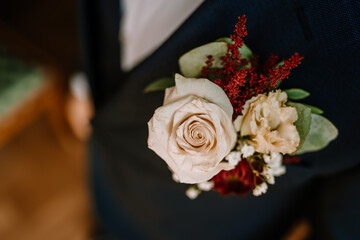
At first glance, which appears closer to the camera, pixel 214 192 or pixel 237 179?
pixel 237 179

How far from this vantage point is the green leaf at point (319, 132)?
0.47 m

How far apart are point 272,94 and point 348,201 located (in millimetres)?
512

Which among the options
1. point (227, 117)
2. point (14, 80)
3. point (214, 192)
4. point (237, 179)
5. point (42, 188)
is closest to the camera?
point (227, 117)

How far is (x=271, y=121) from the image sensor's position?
1.30 ft

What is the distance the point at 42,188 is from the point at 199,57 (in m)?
1.36

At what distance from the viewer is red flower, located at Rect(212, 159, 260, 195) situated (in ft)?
1.49

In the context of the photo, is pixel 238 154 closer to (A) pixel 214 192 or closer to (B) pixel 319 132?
(B) pixel 319 132

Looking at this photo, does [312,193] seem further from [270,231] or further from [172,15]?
[172,15]

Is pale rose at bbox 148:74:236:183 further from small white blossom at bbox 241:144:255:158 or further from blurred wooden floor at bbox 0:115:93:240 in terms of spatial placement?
blurred wooden floor at bbox 0:115:93:240

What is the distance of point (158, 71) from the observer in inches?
21.7

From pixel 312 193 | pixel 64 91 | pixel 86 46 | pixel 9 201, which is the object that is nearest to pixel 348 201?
pixel 312 193

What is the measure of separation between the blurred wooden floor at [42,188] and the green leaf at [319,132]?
1255mm

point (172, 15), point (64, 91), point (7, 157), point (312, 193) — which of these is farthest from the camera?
point (7, 157)

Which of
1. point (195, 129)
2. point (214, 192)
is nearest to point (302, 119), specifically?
point (195, 129)
